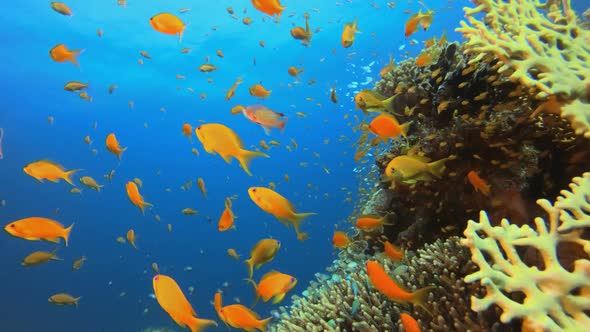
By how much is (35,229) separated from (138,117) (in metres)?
51.7

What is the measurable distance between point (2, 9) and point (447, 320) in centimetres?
3100

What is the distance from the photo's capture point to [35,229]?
484 centimetres

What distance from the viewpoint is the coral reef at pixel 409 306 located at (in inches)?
111

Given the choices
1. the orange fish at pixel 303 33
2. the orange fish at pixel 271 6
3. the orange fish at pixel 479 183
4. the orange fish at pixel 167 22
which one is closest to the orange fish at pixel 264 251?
the orange fish at pixel 479 183

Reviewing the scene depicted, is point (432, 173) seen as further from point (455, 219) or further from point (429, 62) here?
point (429, 62)

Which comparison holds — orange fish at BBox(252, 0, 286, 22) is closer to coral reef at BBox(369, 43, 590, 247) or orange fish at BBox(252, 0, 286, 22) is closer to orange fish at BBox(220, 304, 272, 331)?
coral reef at BBox(369, 43, 590, 247)

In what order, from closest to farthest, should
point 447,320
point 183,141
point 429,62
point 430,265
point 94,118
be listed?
1. point 447,320
2. point 430,265
3. point 429,62
4. point 94,118
5. point 183,141

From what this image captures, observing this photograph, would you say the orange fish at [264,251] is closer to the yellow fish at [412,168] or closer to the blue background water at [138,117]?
the yellow fish at [412,168]

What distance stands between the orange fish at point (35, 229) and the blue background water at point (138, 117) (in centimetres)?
757

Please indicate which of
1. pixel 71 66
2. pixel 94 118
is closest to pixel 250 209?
pixel 94 118

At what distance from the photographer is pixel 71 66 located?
34.2 metres

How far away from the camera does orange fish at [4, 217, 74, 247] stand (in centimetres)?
476

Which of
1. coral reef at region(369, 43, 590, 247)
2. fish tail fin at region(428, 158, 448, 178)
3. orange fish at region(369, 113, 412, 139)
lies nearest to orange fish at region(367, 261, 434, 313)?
fish tail fin at region(428, 158, 448, 178)

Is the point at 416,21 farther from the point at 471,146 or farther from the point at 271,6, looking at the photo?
the point at 471,146
